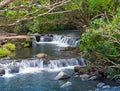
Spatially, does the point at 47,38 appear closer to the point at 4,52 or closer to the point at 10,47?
the point at 10,47

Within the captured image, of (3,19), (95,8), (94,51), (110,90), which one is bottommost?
(110,90)

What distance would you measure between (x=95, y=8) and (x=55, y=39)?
7.46 m

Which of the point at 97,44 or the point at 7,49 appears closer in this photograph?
the point at 97,44

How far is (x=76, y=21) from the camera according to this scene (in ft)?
65.4

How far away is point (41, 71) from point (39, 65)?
99 centimetres

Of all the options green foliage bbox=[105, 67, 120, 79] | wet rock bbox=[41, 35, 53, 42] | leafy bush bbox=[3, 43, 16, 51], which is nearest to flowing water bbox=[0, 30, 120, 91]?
green foliage bbox=[105, 67, 120, 79]

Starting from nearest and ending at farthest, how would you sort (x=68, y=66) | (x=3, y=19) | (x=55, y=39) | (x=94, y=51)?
(x=3, y=19) → (x=94, y=51) → (x=68, y=66) → (x=55, y=39)

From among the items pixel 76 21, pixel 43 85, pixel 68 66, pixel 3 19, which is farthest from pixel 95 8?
pixel 3 19

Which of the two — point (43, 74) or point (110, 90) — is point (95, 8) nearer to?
point (43, 74)

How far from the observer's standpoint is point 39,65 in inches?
683

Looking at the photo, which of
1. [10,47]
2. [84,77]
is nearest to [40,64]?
[84,77]

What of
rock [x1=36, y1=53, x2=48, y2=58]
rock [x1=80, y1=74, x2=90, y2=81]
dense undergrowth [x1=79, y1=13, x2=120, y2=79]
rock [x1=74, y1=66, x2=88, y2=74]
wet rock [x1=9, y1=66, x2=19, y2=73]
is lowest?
rock [x1=80, y1=74, x2=90, y2=81]

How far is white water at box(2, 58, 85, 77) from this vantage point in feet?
55.0

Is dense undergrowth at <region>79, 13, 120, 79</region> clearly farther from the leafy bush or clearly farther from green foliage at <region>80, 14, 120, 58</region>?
the leafy bush
